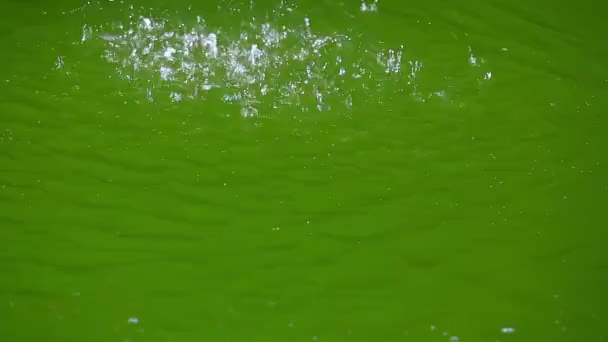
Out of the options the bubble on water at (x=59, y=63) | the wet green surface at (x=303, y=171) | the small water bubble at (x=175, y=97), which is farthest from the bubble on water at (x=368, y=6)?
the bubble on water at (x=59, y=63)

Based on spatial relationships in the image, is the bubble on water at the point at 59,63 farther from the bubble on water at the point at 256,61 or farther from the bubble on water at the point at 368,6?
the bubble on water at the point at 368,6

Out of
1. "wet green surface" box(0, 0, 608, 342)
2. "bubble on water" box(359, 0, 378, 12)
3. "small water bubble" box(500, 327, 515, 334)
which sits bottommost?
"small water bubble" box(500, 327, 515, 334)

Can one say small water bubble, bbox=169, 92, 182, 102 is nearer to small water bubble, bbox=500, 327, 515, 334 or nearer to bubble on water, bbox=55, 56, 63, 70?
bubble on water, bbox=55, 56, 63, 70

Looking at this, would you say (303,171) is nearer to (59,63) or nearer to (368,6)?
(368,6)

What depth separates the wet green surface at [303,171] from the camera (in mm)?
1455

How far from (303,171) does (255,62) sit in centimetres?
30

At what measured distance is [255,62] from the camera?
1.72 metres

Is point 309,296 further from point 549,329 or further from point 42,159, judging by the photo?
point 42,159

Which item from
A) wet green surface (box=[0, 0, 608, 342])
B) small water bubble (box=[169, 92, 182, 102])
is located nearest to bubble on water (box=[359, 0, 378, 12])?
wet green surface (box=[0, 0, 608, 342])

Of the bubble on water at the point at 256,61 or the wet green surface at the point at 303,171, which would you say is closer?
the wet green surface at the point at 303,171

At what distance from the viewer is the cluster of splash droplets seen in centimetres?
170

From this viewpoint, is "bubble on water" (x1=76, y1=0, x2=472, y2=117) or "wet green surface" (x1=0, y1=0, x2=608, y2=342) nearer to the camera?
"wet green surface" (x1=0, y1=0, x2=608, y2=342)

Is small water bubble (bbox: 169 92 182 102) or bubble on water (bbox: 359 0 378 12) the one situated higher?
bubble on water (bbox: 359 0 378 12)

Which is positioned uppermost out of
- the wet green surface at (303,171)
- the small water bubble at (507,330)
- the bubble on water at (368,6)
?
the bubble on water at (368,6)
